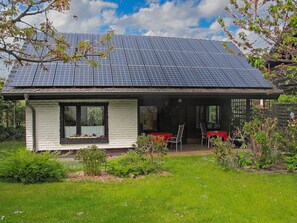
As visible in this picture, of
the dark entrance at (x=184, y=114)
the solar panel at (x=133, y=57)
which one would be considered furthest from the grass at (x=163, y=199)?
the solar panel at (x=133, y=57)

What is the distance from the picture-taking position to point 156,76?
12.8m

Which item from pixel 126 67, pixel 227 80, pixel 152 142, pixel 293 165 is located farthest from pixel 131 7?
pixel 293 165

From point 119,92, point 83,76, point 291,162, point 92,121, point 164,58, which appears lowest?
point 291,162

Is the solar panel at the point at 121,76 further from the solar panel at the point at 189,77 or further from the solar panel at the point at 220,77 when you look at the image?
the solar panel at the point at 220,77

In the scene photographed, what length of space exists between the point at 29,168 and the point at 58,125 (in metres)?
4.48

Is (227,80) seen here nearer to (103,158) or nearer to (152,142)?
(152,142)

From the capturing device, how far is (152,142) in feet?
30.2

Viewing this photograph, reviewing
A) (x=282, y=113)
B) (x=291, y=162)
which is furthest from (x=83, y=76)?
(x=282, y=113)

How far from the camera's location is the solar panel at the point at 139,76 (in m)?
12.2

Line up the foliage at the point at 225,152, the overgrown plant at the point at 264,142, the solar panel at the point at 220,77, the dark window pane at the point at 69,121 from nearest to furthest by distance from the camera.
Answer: the overgrown plant at the point at 264,142
the foliage at the point at 225,152
the dark window pane at the point at 69,121
the solar panel at the point at 220,77

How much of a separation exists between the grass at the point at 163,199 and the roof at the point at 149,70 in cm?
474

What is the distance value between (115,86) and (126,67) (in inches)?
64.1

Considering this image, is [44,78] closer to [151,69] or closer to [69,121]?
[69,121]

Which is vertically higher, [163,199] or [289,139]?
[289,139]
